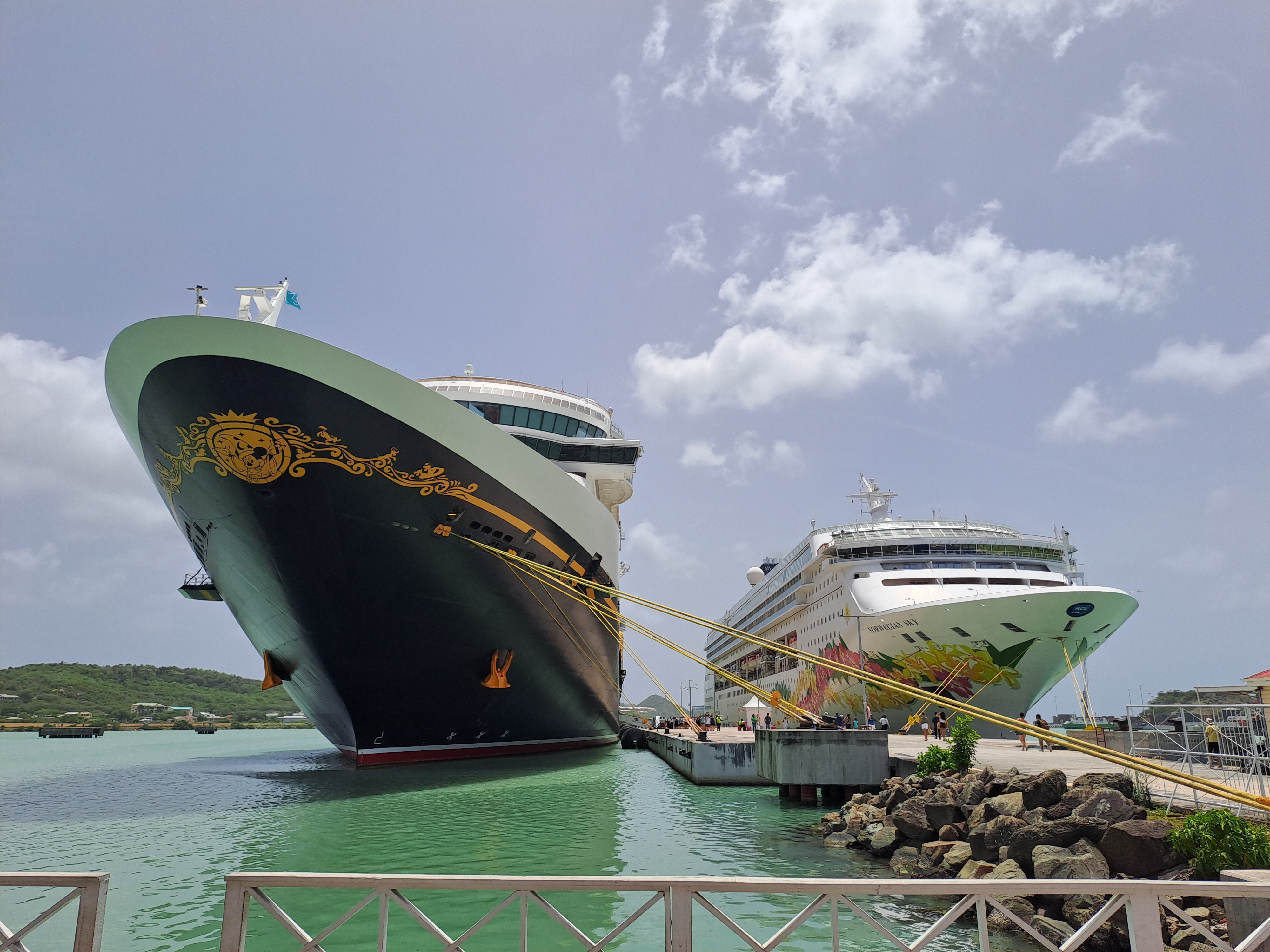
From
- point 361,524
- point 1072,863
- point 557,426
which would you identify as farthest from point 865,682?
point 557,426

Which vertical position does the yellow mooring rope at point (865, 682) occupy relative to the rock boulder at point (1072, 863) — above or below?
above

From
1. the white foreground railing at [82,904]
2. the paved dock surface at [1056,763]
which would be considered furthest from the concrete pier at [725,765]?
the white foreground railing at [82,904]

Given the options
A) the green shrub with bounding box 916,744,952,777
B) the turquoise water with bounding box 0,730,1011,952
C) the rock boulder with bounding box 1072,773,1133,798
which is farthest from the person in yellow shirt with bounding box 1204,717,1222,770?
the turquoise water with bounding box 0,730,1011,952

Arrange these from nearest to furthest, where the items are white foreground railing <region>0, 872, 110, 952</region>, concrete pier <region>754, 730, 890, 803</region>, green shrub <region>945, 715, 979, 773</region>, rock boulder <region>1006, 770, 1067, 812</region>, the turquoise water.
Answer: white foreground railing <region>0, 872, 110, 952</region>
the turquoise water
rock boulder <region>1006, 770, 1067, 812</region>
green shrub <region>945, 715, 979, 773</region>
concrete pier <region>754, 730, 890, 803</region>

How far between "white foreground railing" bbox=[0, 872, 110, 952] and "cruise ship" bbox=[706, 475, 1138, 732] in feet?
65.7

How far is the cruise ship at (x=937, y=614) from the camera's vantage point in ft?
76.3

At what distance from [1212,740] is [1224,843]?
6.86 metres

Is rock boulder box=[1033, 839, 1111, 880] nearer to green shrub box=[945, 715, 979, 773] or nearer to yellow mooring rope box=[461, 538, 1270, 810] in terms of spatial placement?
yellow mooring rope box=[461, 538, 1270, 810]

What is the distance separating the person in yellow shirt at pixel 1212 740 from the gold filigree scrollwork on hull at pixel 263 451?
1234 cm

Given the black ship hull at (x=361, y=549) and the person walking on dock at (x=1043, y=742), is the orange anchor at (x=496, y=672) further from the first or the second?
the person walking on dock at (x=1043, y=742)

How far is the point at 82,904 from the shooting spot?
3.23m

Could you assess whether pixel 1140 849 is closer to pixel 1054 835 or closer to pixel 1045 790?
pixel 1054 835

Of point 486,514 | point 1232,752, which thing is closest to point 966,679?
point 1232,752

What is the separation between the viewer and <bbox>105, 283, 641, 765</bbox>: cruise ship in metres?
12.2
